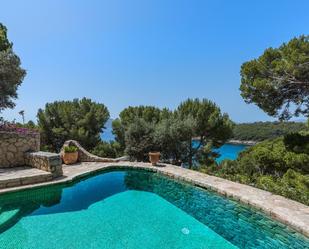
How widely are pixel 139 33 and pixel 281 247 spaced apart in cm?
1249

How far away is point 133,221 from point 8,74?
901 centimetres

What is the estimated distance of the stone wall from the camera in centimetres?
830

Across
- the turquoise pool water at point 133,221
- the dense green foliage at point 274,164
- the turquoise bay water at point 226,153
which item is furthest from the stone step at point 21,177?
the turquoise bay water at point 226,153

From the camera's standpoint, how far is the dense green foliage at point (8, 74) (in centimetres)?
962

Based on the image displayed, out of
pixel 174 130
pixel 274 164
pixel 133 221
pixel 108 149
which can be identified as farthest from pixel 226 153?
pixel 133 221

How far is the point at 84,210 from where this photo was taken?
5414mm

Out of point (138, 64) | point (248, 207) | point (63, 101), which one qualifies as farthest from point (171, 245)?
point (138, 64)

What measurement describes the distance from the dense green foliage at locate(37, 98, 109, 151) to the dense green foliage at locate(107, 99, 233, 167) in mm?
1733

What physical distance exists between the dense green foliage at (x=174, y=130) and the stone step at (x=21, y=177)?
515 centimetres

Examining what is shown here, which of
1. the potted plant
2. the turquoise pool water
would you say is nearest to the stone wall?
the potted plant

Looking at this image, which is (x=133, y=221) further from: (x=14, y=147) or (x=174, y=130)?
(x=174, y=130)

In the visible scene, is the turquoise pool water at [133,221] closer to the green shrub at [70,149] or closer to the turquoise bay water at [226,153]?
the green shrub at [70,149]

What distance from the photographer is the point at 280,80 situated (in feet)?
29.6

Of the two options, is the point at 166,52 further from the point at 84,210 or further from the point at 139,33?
the point at 84,210
